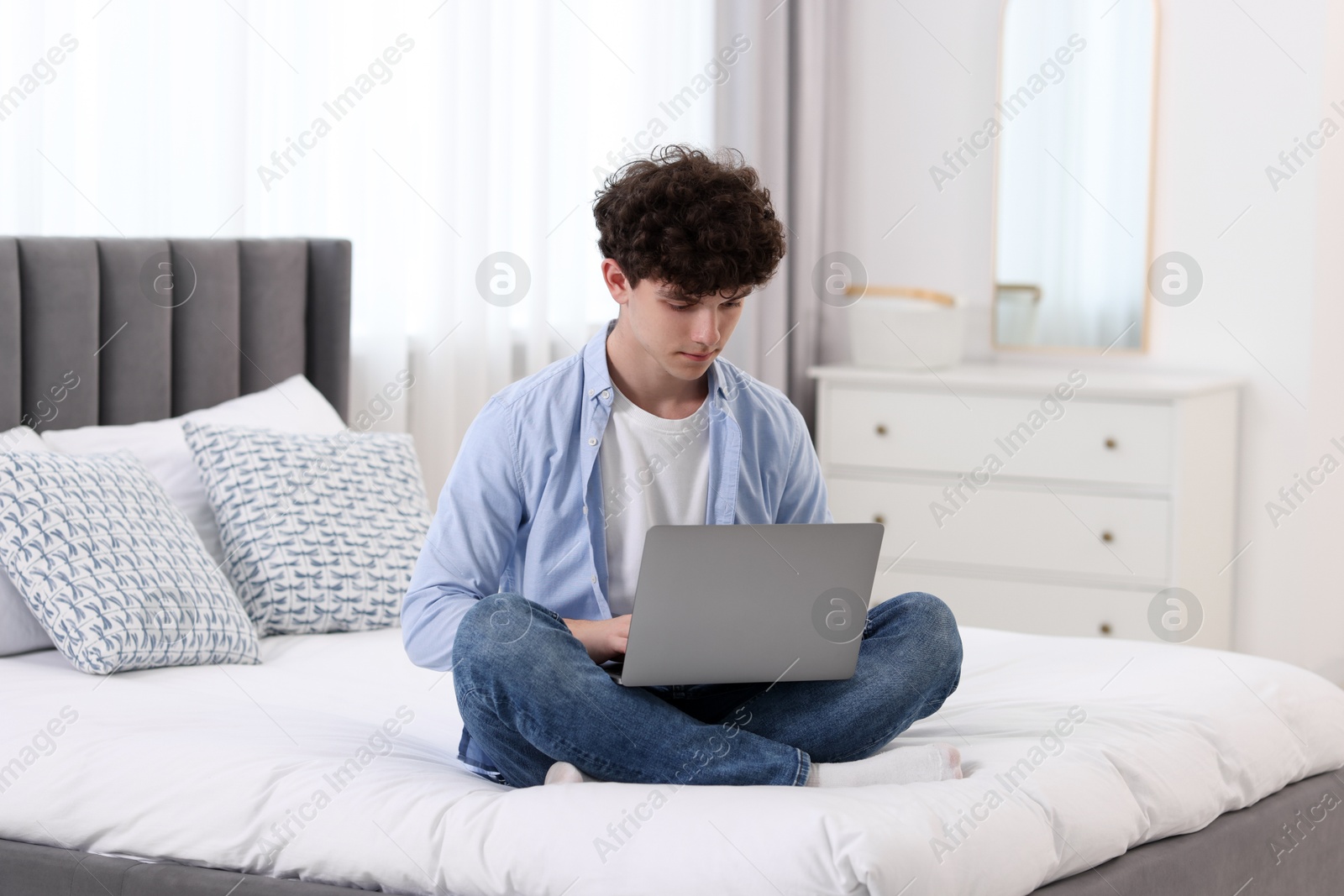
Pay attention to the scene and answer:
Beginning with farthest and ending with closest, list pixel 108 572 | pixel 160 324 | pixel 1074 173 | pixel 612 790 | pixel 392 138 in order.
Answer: pixel 1074 173
pixel 392 138
pixel 160 324
pixel 108 572
pixel 612 790

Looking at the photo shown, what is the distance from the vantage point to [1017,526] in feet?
11.2

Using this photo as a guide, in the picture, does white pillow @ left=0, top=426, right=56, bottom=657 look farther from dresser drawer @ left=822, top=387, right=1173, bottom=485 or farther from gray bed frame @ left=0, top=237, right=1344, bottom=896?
dresser drawer @ left=822, top=387, right=1173, bottom=485

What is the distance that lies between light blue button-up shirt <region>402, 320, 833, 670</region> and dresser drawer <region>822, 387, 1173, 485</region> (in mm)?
1788

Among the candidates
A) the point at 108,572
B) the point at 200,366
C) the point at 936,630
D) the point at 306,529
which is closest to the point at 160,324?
the point at 200,366

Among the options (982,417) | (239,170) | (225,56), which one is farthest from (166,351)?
(982,417)

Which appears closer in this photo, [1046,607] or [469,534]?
[469,534]

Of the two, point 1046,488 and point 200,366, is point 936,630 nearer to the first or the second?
point 200,366

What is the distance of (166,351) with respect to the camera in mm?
2514

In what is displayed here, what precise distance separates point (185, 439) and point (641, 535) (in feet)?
3.50

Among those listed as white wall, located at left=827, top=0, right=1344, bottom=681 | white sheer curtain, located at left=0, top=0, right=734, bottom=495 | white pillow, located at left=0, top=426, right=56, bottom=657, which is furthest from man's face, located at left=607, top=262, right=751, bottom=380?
white wall, located at left=827, top=0, right=1344, bottom=681

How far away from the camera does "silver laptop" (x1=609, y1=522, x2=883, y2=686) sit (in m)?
1.40

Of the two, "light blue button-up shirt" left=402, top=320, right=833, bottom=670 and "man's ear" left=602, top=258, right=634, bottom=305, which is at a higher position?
"man's ear" left=602, top=258, right=634, bottom=305

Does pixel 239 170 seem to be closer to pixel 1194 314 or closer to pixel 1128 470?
pixel 1128 470

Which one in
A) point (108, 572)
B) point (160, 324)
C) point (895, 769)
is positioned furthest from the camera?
point (160, 324)
